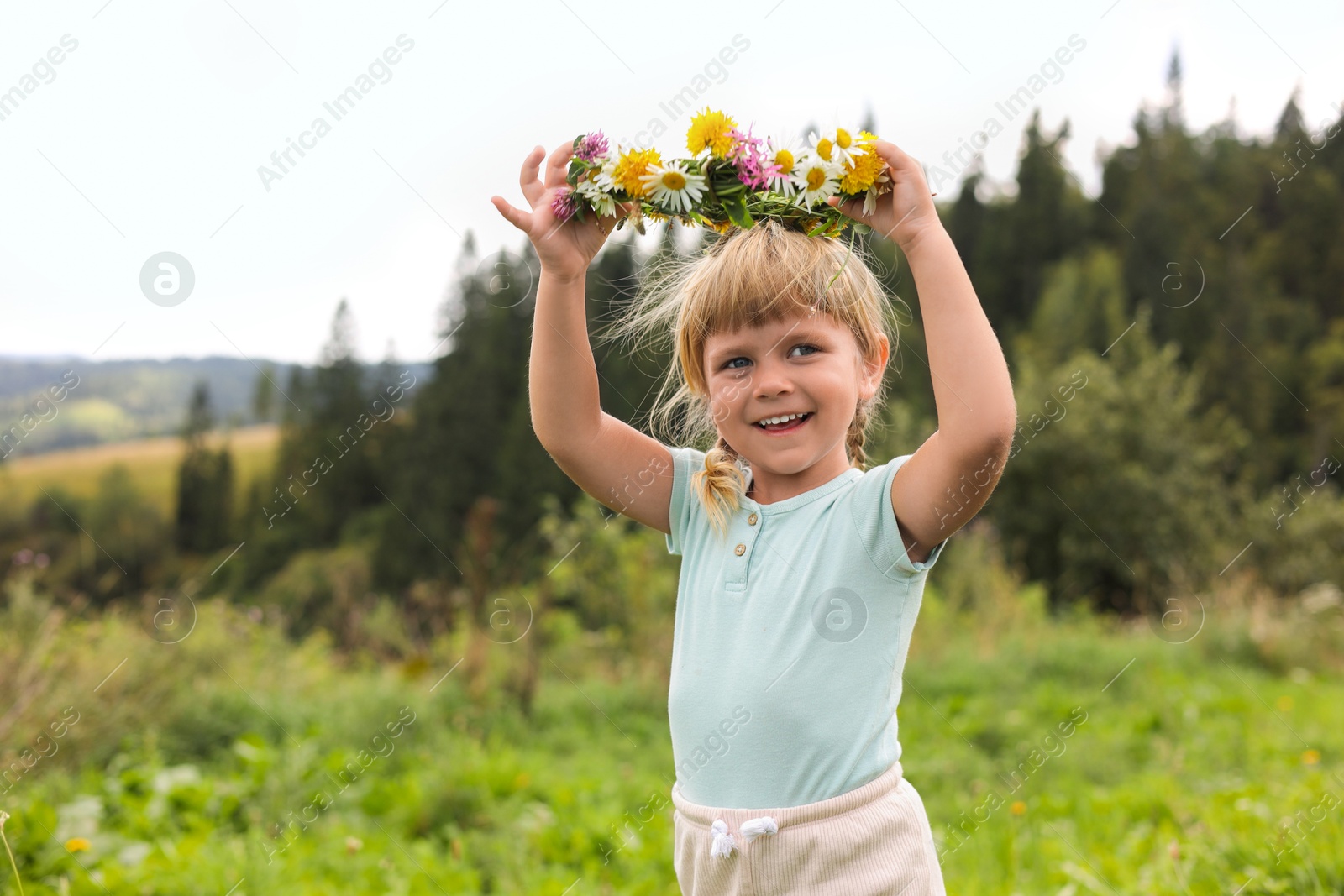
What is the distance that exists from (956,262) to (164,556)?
22681 mm

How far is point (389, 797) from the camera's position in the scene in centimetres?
391

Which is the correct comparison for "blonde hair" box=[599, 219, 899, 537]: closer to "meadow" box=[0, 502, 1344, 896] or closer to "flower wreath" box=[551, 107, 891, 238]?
"flower wreath" box=[551, 107, 891, 238]

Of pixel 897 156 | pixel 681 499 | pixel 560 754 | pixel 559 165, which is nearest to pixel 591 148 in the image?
pixel 559 165

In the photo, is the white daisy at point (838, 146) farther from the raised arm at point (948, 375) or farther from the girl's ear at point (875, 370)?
the girl's ear at point (875, 370)

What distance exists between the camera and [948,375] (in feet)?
4.42

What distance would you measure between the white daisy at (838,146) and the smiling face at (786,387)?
0.77 ft

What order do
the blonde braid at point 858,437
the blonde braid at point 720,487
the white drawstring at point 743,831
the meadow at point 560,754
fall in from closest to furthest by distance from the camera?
1. the white drawstring at point 743,831
2. the blonde braid at point 720,487
3. the blonde braid at point 858,437
4. the meadow at point 560,754

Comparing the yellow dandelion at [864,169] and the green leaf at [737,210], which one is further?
the green leaf at [737,210]

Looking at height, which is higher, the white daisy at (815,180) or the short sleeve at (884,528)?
the white daisy at (815,180)

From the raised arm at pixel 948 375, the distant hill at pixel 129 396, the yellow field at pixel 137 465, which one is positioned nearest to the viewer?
the raised arm at pixel 948 375

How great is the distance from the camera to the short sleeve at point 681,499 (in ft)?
5.73

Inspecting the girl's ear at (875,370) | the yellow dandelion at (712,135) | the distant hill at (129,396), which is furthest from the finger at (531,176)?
the distant hill at (129,396)

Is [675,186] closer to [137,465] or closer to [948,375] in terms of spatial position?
[948,375]

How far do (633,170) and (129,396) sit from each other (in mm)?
19465
